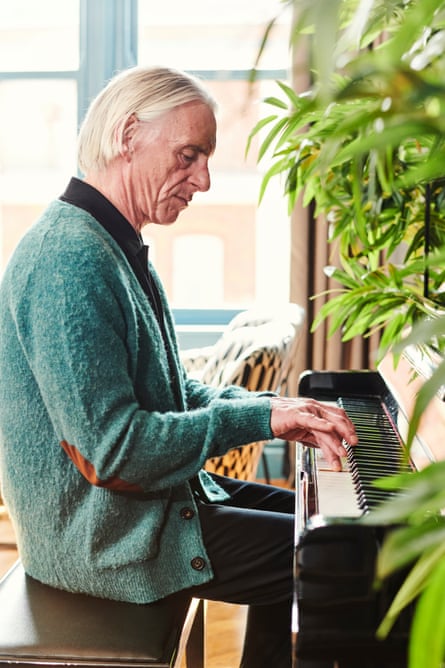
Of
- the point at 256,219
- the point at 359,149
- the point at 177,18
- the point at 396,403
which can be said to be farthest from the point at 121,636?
the point at 177,18

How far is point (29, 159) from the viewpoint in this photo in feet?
12.7

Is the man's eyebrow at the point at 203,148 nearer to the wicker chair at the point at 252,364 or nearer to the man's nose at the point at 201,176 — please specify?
the man's nose at the point at 201,176

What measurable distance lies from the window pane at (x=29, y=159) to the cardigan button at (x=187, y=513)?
109 inches

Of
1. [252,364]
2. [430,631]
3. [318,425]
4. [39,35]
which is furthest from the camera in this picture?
[39,35]

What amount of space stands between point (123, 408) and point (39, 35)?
9.95 ft

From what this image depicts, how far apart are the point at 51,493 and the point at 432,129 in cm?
94

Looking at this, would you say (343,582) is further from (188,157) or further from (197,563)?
(188,157)

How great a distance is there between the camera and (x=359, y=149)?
1.41 ft

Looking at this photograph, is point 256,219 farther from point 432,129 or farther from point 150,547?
point 432,129

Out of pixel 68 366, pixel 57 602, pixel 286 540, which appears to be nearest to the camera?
pixel 68 366

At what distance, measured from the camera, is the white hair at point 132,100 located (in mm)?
1312

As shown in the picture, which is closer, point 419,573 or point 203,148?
point 419,573

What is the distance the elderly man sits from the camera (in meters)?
1.12

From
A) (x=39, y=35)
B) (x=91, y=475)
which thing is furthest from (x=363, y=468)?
(x=39, y=35)
